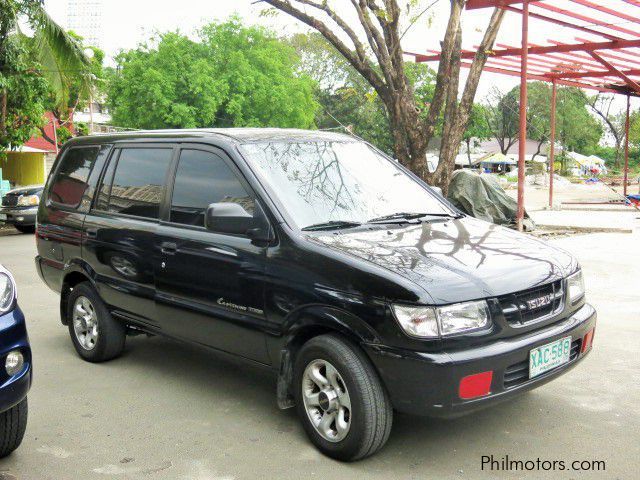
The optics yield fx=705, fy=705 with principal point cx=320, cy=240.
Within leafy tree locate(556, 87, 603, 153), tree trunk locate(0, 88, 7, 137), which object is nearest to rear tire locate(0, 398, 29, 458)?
tree trunk locate(0, 88, 7, 137)

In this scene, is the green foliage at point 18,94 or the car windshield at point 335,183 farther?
the green foliage at point 18,94

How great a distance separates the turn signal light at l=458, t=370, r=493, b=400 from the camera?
343 centimetres

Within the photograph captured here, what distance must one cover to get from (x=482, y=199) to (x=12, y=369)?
13028 millimetres

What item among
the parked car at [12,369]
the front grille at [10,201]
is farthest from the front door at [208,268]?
the front grille at [10,201]

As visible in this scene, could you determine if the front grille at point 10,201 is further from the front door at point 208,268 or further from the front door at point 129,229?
the front door at point 208,268

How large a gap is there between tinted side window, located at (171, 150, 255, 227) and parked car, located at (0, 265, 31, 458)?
4.37ft

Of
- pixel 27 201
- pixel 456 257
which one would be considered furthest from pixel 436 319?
pixel 27 201

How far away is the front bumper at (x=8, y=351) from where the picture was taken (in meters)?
3.45

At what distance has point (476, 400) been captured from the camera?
3.49 metres

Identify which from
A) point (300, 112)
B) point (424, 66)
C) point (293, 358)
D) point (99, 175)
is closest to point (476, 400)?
point (293, 358)

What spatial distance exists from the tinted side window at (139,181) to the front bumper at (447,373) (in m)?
2.22

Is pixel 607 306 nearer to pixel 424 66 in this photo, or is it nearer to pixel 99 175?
pixel 99 175

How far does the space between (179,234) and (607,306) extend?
192 inches

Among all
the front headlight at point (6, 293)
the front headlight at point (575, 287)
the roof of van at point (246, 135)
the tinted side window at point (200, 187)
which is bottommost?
the front headlight at point (575, 287)
